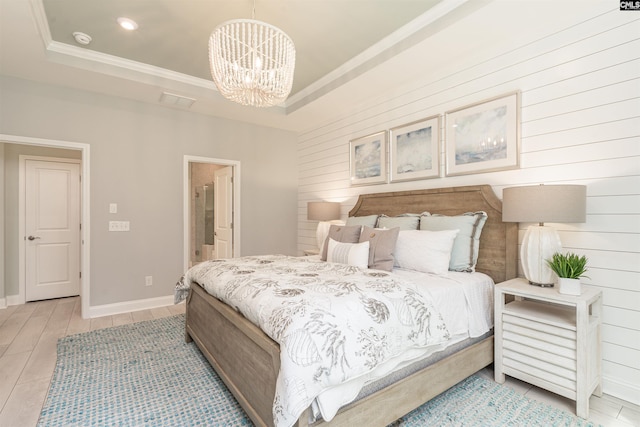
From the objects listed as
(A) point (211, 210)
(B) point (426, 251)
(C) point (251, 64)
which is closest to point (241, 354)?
(B) point (426, 251)

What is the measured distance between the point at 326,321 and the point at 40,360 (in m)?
2.69

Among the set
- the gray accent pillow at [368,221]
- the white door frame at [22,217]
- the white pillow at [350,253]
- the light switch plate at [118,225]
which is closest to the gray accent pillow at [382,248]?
the white pillow at [350,253]

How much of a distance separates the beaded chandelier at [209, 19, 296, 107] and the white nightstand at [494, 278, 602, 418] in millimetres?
2233

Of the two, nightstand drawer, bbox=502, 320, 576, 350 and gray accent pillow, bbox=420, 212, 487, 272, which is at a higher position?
gray accent pillow, bbox=420, 212, 487, 272

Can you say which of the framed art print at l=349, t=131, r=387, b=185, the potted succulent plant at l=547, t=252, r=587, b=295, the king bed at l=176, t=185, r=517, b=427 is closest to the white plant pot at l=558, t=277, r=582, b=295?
the potted succulent plant at l=547, t=252, r=587, b=295

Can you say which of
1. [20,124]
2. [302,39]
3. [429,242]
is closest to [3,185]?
[20,124]

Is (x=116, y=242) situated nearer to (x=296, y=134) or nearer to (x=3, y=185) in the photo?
(x=3, y=185)

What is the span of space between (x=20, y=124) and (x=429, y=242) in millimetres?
4380

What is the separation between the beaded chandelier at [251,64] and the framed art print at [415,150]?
1.59 meters

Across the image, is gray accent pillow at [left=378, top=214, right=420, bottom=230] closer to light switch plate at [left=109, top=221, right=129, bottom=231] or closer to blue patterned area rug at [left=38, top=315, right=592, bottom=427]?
blue patterned area rug at [left=38, top=315, right=592, bottom=427]

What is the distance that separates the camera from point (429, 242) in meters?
2.44

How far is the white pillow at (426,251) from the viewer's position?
237cm

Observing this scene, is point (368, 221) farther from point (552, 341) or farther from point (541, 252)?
point (552, 341)

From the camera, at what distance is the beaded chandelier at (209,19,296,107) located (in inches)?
83.7
